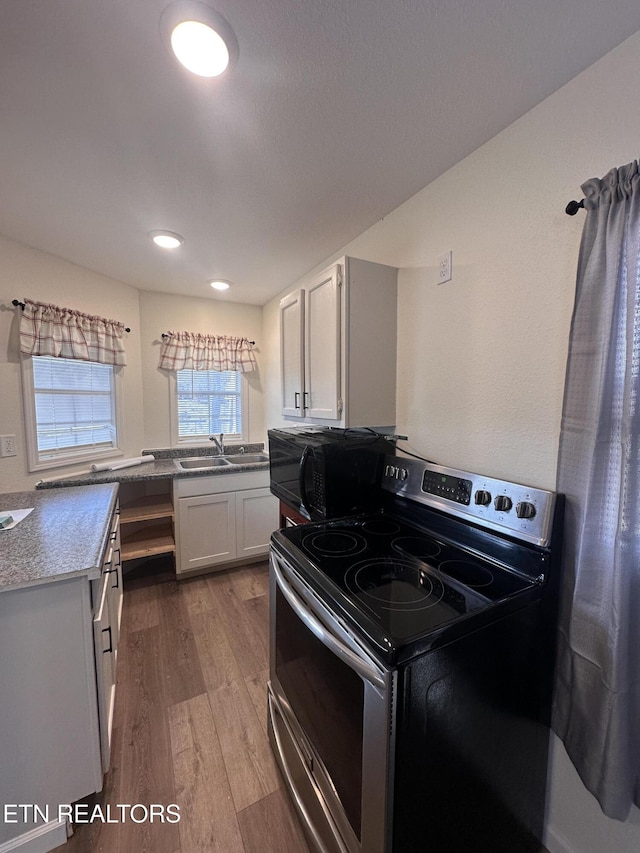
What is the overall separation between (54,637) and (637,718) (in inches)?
66.1

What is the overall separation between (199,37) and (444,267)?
1.09 m

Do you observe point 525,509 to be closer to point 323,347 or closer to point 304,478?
point 304,478

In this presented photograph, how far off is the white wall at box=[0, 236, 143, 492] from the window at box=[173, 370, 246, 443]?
0.82m

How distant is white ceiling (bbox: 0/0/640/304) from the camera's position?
2.90 ft

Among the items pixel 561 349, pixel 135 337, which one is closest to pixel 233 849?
pixel 561 349

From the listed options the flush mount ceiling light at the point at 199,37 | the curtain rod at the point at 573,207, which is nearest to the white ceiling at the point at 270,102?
the flush mount ceiling light at the point at 199,37

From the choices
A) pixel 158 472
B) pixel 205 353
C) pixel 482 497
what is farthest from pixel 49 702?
pixel 205 353

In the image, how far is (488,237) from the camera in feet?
4.33

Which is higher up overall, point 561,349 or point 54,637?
point 561,349

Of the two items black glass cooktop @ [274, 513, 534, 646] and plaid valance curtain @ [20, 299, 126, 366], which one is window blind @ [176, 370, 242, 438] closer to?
plaid valance curtain @ [20, 299, 126, 366]

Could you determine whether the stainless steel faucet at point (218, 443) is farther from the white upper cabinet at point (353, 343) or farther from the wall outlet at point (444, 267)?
the wall outlet at point (444, 267)

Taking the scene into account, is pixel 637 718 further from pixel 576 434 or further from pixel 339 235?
pixel 339 235

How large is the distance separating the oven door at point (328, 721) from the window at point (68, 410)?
199 cm

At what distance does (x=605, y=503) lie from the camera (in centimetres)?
92
